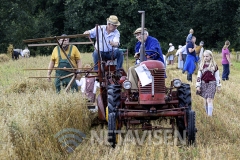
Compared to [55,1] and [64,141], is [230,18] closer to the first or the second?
[55,1]

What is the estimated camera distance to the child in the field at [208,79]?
359 inches

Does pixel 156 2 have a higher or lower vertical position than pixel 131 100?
higher

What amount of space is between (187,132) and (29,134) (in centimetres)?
276

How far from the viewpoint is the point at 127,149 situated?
653 centimetres

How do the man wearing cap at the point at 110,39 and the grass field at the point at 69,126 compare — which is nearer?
the grass field at the point at 69,126

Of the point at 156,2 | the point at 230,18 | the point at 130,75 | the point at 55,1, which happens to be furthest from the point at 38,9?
the point at 130,75

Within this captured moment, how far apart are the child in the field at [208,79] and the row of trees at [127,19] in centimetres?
2814

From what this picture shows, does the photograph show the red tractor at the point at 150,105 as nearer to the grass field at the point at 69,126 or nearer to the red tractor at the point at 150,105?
the red tractor at the point at 150,105

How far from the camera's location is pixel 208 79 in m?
9.13

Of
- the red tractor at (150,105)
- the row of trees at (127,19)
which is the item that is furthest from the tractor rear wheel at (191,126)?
the row of trees at (127,19)

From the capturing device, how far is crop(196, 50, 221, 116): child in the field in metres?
9.11

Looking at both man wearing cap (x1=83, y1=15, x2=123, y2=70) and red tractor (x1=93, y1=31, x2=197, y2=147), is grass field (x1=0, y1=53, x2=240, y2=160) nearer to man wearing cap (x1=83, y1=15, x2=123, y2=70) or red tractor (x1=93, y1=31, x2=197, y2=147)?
red tractor (x1=93, y1=31, x2=197, y2=147)

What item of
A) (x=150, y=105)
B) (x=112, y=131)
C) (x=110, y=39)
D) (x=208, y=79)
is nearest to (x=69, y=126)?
(x=112, y=131)

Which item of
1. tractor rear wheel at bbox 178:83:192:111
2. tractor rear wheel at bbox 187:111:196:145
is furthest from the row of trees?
tractor rear wheel at bbox 187:111:196:145
